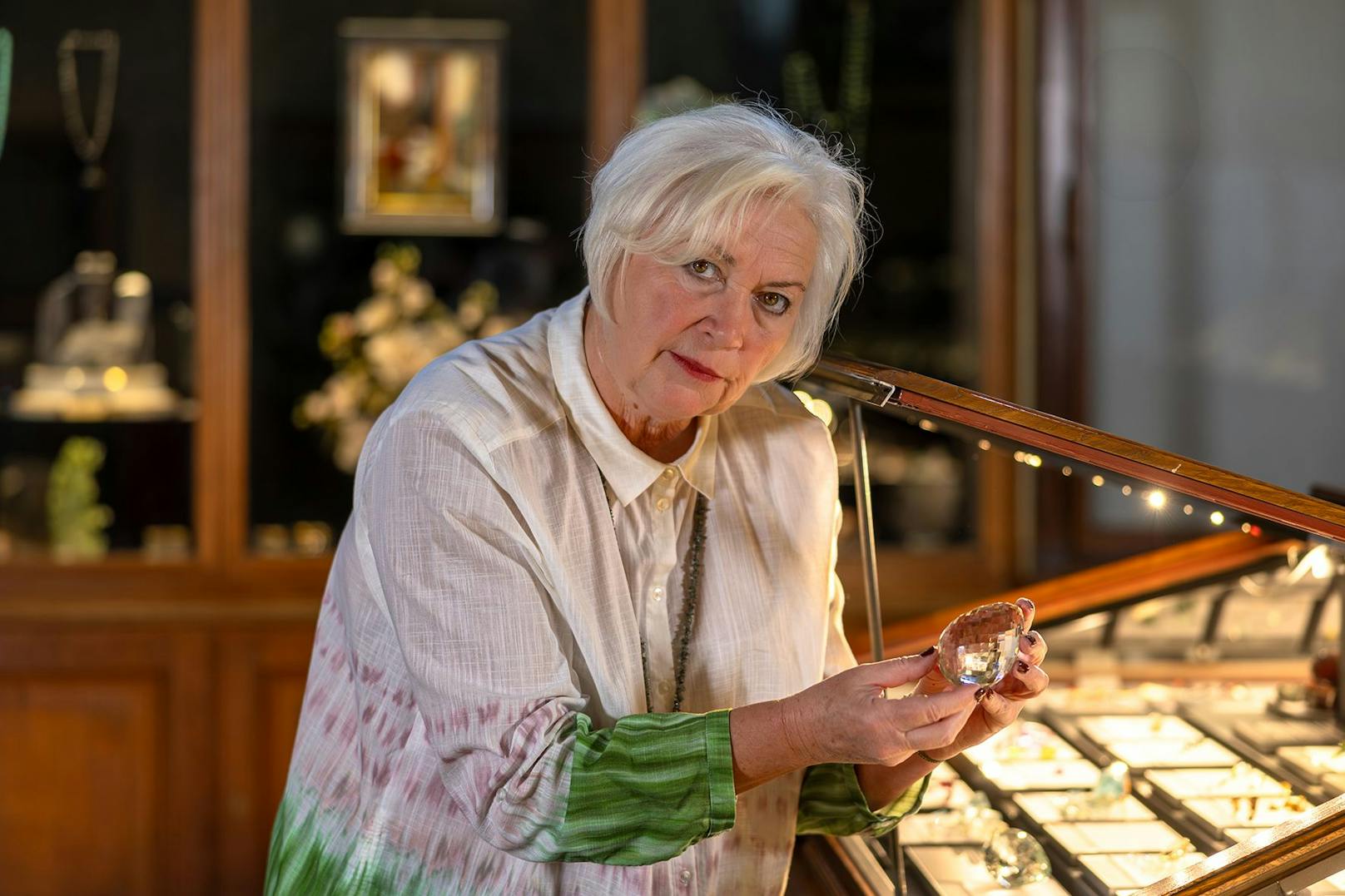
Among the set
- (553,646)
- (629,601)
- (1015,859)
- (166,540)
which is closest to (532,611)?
(553,646)

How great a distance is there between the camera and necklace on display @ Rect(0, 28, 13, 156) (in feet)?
12.1

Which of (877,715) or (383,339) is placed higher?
(383,339)

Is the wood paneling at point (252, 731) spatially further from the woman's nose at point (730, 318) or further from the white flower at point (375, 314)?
the woman's nose at point (730, 318)

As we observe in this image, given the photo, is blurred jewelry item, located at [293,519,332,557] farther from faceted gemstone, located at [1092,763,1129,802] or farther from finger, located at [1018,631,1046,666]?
finger, located at [1018,631,1046,666]

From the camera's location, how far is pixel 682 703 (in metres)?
1.50

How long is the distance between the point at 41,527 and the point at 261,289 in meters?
0.83

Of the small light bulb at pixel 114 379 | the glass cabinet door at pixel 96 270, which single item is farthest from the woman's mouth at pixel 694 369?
the small light bulb at pixel 114 379

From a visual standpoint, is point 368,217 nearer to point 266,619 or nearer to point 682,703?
point 266,619

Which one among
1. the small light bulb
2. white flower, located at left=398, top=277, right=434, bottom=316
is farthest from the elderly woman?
the small light bulb

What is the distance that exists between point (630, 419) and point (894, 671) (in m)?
0.45

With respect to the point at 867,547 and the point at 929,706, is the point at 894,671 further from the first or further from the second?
the point at 867,547

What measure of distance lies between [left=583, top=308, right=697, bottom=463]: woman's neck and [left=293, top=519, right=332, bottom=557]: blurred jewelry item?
2439mm

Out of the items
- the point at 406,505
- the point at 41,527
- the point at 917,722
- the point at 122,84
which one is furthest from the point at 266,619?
the point at 917,722

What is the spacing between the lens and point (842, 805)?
158cm
